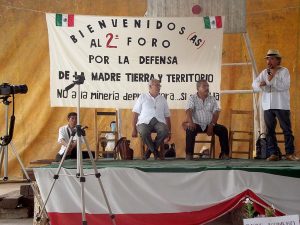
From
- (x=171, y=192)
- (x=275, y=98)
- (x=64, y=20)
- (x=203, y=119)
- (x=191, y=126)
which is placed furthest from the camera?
(x=64, y=20)

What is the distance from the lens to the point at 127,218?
204 inches

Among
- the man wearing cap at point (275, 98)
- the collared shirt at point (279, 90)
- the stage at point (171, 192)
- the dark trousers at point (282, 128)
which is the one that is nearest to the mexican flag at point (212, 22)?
the man wearing cap at point (275, 98)

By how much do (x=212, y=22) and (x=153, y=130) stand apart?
1554mm

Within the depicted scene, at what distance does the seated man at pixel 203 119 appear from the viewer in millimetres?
6508

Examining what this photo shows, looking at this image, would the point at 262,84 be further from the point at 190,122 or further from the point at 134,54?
the point at 134,54

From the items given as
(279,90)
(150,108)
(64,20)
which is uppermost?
(64,20)

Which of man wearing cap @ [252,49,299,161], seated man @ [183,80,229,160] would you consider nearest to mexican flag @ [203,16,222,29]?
seated man @ [183,80,229,160]

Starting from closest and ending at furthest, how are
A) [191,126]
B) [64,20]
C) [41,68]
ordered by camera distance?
[191,126] < [64,20] < [41,68]

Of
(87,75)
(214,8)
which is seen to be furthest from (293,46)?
(87,75)

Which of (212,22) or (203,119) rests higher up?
(212,22)

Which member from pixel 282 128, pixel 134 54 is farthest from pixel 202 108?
pixel 134 54

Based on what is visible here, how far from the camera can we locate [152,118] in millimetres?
6762

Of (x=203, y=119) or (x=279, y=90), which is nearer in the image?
(x=279, y=90)

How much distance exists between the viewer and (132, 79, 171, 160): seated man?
6.61m
